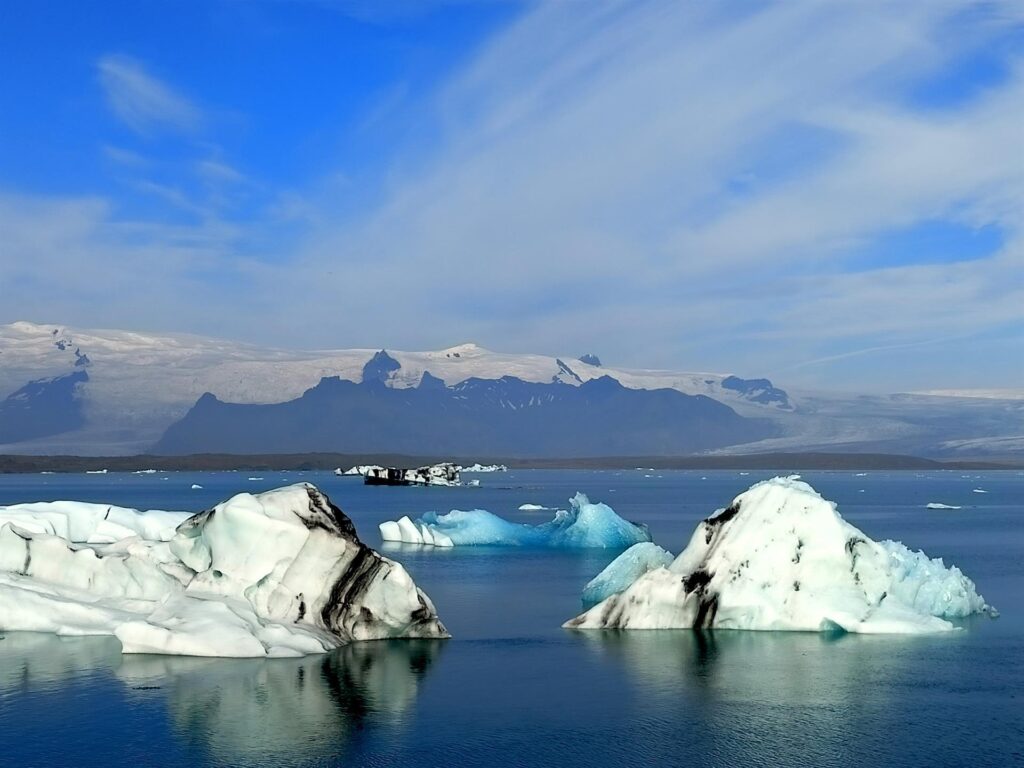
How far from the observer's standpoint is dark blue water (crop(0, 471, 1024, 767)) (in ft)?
46.7

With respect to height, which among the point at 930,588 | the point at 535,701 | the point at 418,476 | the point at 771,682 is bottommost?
the point at 535,701

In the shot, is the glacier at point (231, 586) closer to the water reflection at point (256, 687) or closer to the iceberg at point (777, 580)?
the water reflection at point (256, 687)

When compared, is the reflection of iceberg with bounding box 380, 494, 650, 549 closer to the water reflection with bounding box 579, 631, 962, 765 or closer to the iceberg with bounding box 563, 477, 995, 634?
the iceberg with bounding box 563, 477, 995, 634

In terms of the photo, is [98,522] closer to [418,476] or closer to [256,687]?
[256,687]

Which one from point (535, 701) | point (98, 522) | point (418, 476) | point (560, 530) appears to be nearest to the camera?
point (535, 701)

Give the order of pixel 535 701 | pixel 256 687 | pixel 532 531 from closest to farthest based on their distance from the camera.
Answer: pixel 535 701, pixel 256 687, pixel 532 531

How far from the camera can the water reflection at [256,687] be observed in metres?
14.6

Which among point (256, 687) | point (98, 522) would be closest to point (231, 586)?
point (256, 687)

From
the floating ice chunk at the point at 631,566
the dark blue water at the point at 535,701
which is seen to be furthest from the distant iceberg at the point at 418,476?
the dark blue water at the point at 535,701

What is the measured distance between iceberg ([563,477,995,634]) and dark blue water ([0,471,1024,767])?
1.74 feet

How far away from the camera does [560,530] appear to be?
45.8m

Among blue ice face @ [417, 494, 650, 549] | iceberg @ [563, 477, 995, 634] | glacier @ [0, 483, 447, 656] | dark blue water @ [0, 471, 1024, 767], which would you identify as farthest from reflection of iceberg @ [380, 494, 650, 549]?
glacier @ [0, 483, 447, 656]

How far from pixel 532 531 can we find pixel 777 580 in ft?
79.7

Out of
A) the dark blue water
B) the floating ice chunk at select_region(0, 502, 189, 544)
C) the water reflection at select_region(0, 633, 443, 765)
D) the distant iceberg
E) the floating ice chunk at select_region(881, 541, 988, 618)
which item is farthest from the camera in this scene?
the distant iceberg
